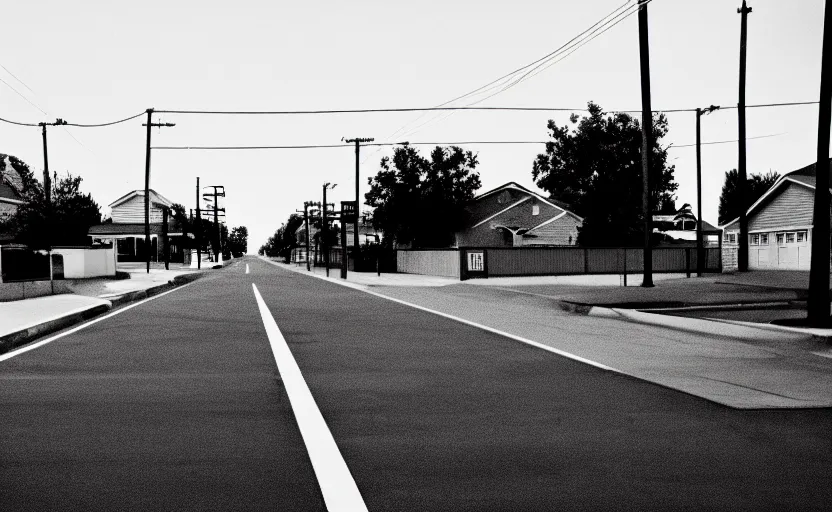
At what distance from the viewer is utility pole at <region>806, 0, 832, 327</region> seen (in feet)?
41.9

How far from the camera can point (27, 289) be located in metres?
20.0

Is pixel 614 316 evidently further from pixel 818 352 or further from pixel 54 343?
pixel 54 343

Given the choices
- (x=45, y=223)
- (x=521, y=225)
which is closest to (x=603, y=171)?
(x=521, y=225)

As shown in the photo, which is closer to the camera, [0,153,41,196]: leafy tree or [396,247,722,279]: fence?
[396,247,722,279]: fence

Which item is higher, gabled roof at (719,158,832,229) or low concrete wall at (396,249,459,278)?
gabled roof at (719,158,832,229)

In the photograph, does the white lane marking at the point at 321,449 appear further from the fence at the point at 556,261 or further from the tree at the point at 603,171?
the tree at the point at 603,171

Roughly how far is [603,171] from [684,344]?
47340 millimetres

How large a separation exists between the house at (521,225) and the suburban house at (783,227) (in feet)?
50.9

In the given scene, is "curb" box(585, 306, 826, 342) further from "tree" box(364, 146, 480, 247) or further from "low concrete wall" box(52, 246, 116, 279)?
"tree" box(364, 146, 480, 247)

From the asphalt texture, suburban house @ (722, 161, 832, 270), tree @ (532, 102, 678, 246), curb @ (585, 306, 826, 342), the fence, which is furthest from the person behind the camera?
tree @ (532, 102, 678, 246)

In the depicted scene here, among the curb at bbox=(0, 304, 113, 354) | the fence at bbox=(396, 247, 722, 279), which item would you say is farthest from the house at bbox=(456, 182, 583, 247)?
the curb at bbox=(0, 304, 113, 354)

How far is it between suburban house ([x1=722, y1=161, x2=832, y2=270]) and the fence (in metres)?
3.36

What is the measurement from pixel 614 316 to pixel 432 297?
26.7 feet

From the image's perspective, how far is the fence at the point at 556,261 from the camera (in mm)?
37594
